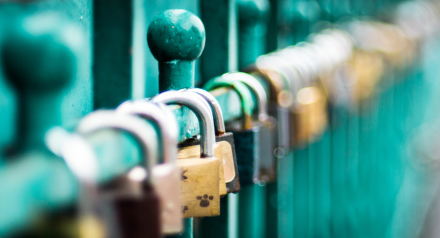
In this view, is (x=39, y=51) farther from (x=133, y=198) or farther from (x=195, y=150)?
(x=195, y=150)

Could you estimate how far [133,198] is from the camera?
33 centimetres

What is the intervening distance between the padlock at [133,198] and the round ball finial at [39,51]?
0.15ft

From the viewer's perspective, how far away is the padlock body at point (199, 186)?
0.60 meters

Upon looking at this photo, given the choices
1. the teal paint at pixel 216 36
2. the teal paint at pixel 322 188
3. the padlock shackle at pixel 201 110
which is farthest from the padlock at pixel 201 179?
the teal paint at pixel 322 188

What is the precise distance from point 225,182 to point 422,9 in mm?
5243

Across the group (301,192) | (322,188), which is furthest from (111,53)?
(322,188)

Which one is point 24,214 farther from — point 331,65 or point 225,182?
point 331,65

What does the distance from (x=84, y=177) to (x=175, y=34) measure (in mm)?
416

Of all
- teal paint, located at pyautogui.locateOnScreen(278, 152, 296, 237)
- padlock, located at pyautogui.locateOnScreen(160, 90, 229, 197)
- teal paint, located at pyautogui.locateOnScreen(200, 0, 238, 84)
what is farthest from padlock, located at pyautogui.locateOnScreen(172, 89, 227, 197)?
teal paint, located at pyautogui.locateOnScreen(278, 152, 296, 237)

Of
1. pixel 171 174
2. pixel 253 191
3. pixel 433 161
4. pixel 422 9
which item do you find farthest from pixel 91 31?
pixel 433 161

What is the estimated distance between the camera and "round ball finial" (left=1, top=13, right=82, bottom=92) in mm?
322

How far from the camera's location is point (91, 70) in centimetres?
76

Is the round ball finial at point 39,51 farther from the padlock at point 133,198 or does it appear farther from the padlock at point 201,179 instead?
the padlock at point 201,179

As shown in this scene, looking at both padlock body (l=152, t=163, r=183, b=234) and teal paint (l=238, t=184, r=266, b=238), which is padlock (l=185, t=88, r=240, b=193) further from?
teal paint (l=238, t=184, r=266, b=238)
